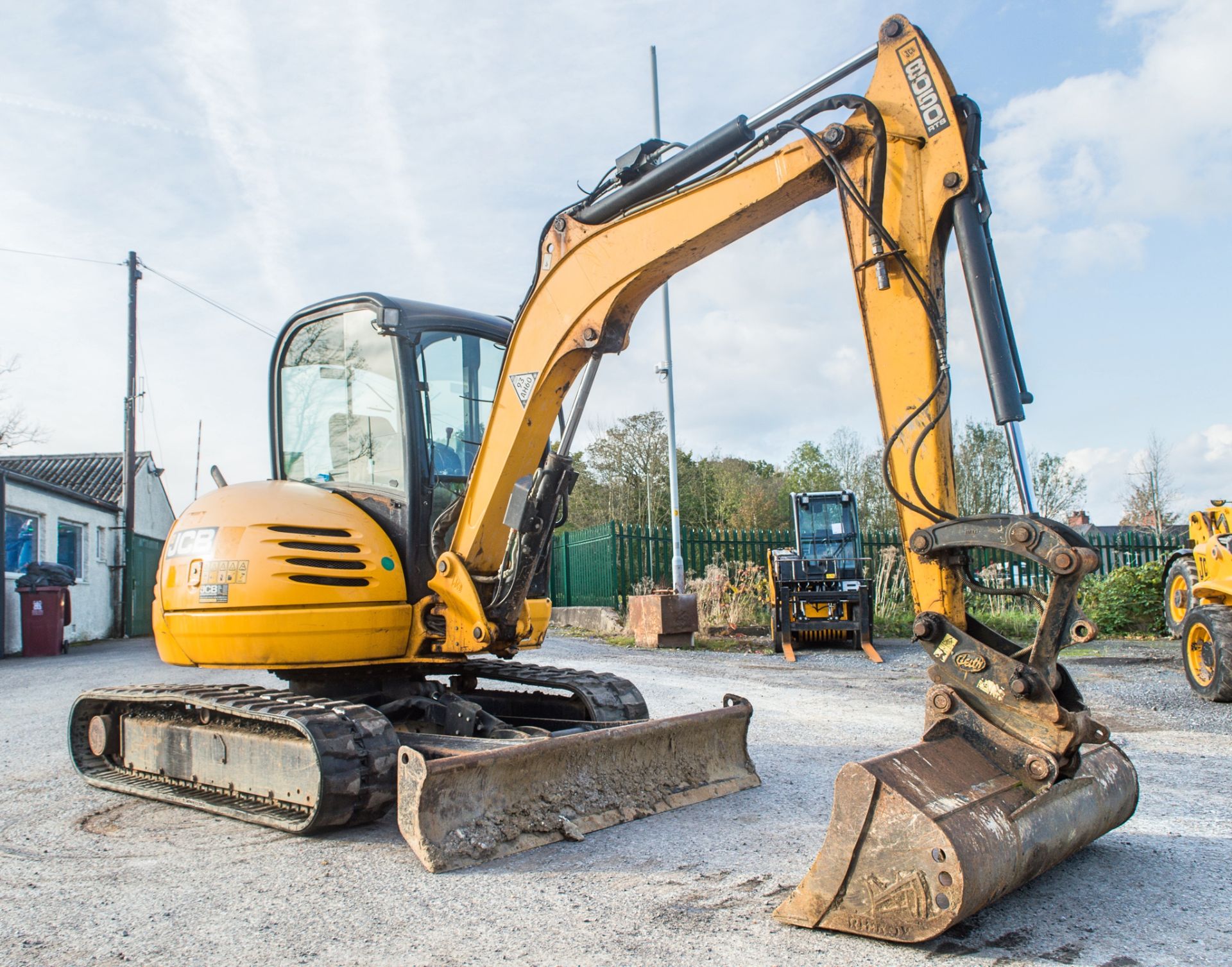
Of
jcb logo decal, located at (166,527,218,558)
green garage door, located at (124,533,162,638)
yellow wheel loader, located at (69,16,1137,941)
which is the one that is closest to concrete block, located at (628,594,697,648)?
yellow wheel loader, located at (69,16,1137,941)

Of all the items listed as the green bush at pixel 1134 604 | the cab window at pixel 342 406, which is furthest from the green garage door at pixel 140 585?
the green bush at pixel 1134 604

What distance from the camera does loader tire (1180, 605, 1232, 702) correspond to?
8539 millimetres

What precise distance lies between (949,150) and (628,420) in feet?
92.2

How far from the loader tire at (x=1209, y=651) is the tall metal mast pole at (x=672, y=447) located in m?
8.05

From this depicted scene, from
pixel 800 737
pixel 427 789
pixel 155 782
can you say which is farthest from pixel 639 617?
pixel 427 789

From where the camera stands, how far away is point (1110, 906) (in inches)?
132

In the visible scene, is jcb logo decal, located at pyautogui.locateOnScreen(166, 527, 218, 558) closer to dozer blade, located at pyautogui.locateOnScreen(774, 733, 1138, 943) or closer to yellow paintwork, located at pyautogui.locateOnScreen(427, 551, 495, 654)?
yellow paintwork, located at pyautogui.locateOnScreen(427, 551, 495, 654)

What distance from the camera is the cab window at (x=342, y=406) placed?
5535 mm

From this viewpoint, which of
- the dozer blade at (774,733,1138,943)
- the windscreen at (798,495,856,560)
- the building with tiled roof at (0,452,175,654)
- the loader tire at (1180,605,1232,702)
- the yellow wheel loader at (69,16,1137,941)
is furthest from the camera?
the building with tiled roof at (0,452,175,654)

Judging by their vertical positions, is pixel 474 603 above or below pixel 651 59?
below

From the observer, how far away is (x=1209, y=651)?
9.04 meters

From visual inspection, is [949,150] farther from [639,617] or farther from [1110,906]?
[639,617]

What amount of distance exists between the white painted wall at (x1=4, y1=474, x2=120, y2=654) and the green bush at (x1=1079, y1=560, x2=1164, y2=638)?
18.1m

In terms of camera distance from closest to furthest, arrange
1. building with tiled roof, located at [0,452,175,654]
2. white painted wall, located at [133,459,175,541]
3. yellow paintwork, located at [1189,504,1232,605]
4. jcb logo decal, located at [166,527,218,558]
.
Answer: jcb logo decal, located at [166,527,218,558]
yellow paintwork, located at [1189,504,1232,605]
building with tiled roof, located at [0,452,175,654]
white painted wall, located at [133,459,175,541]
